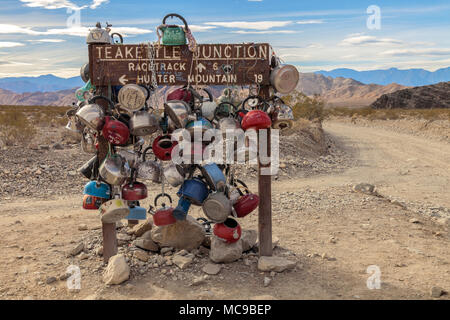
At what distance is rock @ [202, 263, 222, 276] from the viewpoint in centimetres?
391

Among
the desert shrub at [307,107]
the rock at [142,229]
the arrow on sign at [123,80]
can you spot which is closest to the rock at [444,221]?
the rock at [142,229]

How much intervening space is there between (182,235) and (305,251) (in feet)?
4.76

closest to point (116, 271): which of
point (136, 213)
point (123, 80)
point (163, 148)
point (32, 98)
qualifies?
point (136, 213)

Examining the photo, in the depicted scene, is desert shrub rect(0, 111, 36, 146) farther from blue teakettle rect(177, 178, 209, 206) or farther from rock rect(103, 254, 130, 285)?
blue teakettle rect(177, 178, 209, 206)

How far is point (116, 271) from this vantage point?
3750 mm

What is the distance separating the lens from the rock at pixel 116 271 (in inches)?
147

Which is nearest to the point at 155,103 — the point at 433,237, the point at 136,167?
the point at 136,167

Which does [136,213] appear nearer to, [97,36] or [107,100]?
[107,100]

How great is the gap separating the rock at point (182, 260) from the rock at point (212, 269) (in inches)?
7.1

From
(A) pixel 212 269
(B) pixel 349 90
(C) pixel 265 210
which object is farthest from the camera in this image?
(B) pixel 349 90

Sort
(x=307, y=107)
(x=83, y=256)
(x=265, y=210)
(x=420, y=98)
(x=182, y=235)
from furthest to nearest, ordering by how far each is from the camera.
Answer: (x=420, y=98) → (x=307, y=107) → (x=83, y=256) → (x=182, y=235) → (x=265, y=210)

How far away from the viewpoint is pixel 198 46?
3967mm

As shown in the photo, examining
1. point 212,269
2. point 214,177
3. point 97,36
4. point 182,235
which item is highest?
point 97,36
